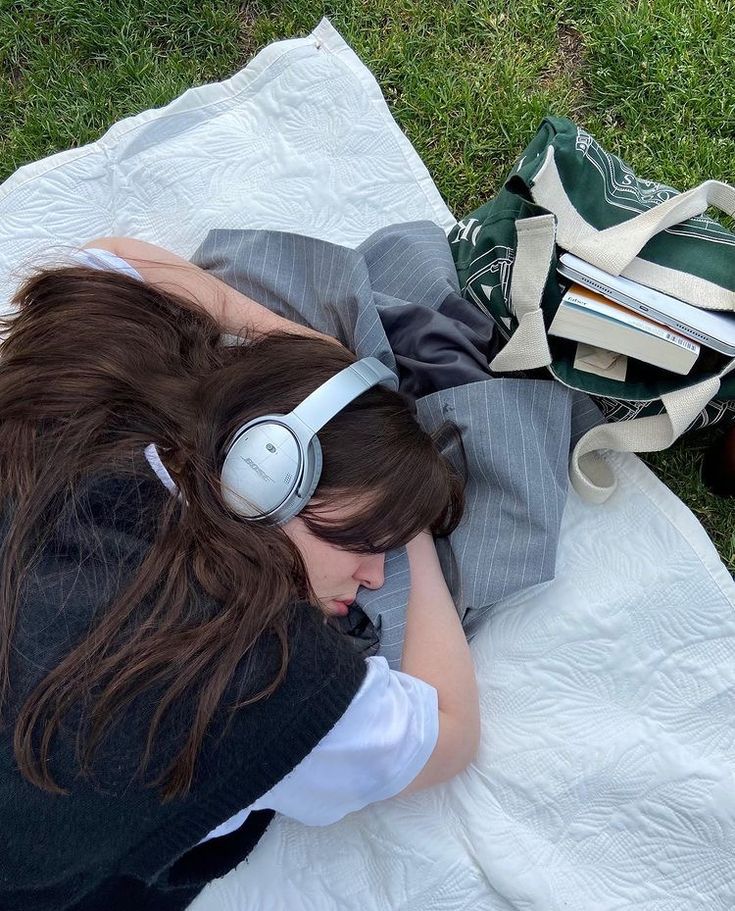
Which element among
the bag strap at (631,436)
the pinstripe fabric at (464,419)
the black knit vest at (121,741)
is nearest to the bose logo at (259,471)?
the black knit vest at (121,741)

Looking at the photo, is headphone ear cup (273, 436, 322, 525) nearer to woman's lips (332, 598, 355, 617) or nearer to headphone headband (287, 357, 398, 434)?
headphone headband (287, 357, 398, 434)

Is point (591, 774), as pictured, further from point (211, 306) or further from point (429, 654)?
point (211, 306)

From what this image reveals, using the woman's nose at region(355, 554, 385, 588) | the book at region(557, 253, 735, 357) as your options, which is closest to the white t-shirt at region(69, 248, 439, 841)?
the woman's nose at region(355, 554, 385, 588)

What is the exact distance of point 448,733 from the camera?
3.75ft

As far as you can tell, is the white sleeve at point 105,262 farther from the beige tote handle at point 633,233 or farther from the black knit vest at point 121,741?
the beige tote handle at point 633,233

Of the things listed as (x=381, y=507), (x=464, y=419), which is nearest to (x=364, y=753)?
(x=381, y=507)

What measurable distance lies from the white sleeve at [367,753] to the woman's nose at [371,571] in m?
0.11

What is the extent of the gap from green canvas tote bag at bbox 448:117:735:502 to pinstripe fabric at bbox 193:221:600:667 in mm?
51

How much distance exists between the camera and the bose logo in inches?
35.0

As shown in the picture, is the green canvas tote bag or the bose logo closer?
the bose logo

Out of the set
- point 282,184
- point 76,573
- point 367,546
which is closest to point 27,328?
point 76,573

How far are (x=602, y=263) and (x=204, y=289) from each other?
0.62 m

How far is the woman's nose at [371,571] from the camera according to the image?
3.40 ft

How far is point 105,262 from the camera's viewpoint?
1194 mm
